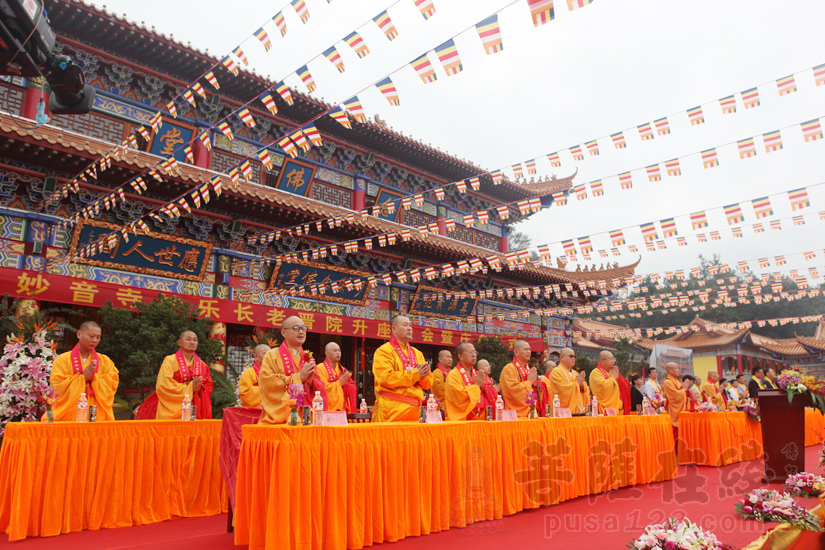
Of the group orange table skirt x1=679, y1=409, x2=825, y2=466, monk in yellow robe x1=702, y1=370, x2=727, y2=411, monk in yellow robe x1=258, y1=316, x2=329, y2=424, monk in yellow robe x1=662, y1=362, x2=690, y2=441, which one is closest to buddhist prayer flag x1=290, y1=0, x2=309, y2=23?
monk in yellow robe x1=258, y1=316, x2=329, y2=424

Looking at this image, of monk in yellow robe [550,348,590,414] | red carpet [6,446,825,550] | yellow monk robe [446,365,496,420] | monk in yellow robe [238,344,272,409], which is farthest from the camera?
monk in yellow robe [550,348,590,414]

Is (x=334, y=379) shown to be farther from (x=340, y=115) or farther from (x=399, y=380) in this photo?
(x=340, y=115)

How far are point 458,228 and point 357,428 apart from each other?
1266 cm

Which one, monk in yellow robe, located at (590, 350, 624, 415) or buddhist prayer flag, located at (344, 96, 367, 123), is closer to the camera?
buddhist prayer flag, located at (344, 96, 367, 123)

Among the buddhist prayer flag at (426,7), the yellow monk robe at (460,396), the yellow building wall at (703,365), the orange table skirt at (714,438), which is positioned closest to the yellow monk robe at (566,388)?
the yellow monk robe at (460,396)

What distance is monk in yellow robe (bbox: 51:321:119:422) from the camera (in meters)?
5.09

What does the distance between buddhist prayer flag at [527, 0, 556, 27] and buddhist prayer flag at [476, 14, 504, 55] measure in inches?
16.3

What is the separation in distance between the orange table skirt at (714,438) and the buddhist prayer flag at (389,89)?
6.70 meters

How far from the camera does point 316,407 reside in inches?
146

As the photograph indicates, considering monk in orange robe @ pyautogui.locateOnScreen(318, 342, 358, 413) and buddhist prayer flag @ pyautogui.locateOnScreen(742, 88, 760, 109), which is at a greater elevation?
buddhist prayer flag @ pyautogui.locateOnScreen(742, 88, 760, 109)

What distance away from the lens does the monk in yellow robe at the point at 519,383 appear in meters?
6.07

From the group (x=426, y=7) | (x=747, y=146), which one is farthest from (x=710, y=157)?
(x=426, y=7)

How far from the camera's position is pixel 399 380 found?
4812mm

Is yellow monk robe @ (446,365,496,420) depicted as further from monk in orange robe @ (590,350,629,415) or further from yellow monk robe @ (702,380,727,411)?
yellow monk robe @ (702,380,727,411)
